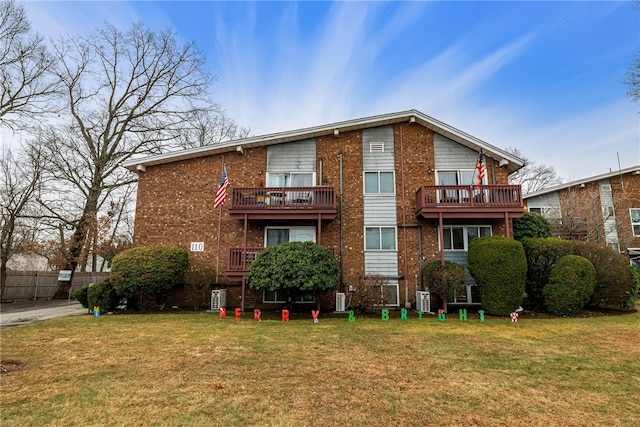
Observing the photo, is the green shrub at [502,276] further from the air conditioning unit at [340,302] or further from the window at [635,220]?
the window at [635,220]

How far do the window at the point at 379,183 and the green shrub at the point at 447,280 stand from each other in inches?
162

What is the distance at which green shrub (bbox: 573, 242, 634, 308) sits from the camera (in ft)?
43.7

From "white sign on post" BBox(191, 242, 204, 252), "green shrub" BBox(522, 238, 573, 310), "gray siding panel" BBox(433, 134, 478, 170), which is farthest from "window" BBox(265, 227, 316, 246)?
"green shrub" BBox(522, 238, 573, 310)

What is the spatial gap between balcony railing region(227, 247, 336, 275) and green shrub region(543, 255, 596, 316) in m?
8.43

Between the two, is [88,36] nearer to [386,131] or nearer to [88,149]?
[88,149]

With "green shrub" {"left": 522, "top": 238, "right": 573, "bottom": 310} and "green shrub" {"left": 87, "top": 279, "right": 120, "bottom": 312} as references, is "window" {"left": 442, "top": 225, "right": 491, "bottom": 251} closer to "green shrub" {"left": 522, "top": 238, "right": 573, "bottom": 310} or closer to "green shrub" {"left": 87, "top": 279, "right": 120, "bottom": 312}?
"green shrub" {"left": 522, "top": 238, "right": 573, "bottom": 310}

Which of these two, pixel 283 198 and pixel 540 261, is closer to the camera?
pixel 540 261

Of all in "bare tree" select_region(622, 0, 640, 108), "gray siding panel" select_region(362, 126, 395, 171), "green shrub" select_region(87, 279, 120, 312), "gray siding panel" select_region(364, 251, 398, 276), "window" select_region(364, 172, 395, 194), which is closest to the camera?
"bare tree" select_region(622, 0, 640, 108)

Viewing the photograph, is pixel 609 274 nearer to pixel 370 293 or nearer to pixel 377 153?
pixel 370 293

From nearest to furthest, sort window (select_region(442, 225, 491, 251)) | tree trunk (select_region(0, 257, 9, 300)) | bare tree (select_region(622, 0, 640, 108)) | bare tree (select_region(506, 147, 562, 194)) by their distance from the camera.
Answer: bare tree (select_region(622, 0, 640, 108)), window (select_region(442, 225, 491, 251)), tree trunk (select_region(0, 257, 9, 300)), bare tree (select_region(506, 147, 562, 194))

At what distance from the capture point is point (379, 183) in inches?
624

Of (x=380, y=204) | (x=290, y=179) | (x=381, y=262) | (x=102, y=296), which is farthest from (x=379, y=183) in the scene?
(x=102, y=296)

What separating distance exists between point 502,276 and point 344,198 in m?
A: 7.08

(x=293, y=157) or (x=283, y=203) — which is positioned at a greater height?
(x=293, y=157)
